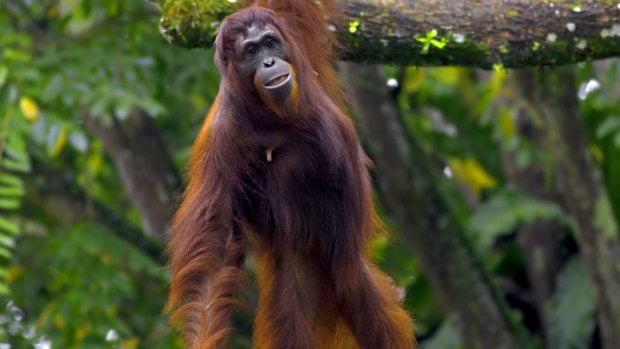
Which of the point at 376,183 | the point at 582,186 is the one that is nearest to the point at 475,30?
the point at 582,186

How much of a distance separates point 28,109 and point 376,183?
274cm

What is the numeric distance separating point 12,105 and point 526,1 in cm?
304

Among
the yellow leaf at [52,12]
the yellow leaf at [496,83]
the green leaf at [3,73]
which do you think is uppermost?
the green leaf at [3,73]

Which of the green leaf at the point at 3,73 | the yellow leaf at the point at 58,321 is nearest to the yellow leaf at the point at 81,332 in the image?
the yellow leaf at the point at 58,321

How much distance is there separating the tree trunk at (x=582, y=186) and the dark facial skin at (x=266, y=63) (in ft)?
9.84

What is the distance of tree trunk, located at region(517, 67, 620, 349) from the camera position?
7.30 m

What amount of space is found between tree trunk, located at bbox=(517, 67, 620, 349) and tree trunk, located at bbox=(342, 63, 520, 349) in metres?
0.74

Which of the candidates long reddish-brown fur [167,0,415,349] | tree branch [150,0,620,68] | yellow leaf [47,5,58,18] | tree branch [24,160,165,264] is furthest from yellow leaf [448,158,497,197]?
long reddish-brown fur [167,0,415,349]

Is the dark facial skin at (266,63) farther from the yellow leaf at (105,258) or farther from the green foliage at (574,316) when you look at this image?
the green foliage at (574,316)

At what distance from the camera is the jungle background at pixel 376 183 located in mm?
7234

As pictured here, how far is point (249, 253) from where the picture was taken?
4848 millimetres

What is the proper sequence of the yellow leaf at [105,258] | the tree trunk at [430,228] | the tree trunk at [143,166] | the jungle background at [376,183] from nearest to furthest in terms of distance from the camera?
the jungle background at [376,183]
the yellow leaf at [105,258]
the tree trunk at [430,228]
the tree trunk at [143,166]

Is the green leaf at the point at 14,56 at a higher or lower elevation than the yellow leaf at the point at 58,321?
higher

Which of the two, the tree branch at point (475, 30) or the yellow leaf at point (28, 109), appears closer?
the tree branch at point (475, 30)
